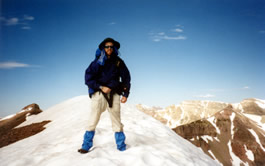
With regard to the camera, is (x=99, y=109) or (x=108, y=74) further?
(x=108, y=74)

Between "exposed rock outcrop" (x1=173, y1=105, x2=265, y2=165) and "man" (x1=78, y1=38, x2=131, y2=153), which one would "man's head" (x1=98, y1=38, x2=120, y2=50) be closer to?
"man" (x1=78, y1=38, x2=131, y2=153)

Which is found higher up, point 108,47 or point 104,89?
point 108,47

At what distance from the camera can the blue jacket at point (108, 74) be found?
19.6ft

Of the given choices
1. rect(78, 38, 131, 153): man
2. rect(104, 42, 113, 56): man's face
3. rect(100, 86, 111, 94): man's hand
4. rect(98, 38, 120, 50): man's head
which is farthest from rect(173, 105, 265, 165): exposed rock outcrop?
rect(104, 42, 113, 56): man's face

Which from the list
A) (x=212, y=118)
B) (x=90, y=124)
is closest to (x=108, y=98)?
(x=90, y=124)

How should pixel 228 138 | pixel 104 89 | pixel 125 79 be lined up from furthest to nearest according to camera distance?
1. pixel 228 138
2. pixel 125 79
3. pixel 104 89

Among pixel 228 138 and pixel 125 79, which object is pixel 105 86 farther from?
pixel 228 138

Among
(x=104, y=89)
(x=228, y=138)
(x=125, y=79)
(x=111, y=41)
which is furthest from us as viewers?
(x=228, y=138)

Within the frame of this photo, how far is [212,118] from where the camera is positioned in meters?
93.8

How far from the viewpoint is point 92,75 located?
5.98 metres

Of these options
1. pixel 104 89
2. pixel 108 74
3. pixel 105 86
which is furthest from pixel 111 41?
pixel 104 89

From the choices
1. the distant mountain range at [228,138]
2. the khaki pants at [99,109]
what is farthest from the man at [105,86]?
the distant mountain range at [228,138]

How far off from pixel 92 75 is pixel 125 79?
1.24 meters

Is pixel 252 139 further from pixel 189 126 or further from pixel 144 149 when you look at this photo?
pixel 144 149
